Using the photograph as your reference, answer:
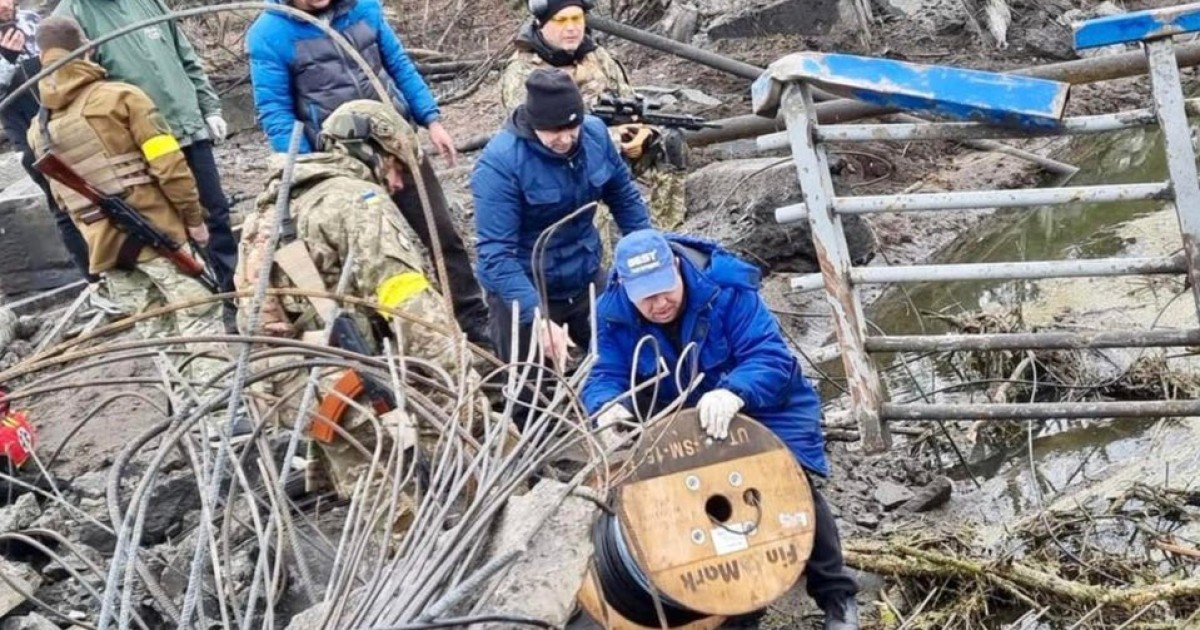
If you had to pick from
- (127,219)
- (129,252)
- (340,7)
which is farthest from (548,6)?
(129,252)

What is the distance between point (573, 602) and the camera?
102 inches

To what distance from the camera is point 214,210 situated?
691 cm

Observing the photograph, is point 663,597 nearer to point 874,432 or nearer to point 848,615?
point 848,615

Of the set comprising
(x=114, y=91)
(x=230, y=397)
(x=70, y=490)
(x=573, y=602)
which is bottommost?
(x=70, y=490)

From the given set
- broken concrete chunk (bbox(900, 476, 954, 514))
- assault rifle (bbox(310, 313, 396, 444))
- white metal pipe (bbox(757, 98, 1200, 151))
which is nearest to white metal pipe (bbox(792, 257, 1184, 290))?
white metal pipe (bbox(757, 98, 1200, 151))

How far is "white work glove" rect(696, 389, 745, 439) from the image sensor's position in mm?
3846

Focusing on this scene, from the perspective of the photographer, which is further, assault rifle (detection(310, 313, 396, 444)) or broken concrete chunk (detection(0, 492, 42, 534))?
broken concrete chunk (detection(0, 492, 42, 534))

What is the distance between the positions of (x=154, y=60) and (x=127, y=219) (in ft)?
3.91

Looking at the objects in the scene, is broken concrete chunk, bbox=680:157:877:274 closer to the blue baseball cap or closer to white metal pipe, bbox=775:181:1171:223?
white metal pipe, bbox=775:181:1171:223

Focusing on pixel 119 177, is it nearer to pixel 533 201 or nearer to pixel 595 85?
pixel 533 201

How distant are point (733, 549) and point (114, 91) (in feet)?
12.3

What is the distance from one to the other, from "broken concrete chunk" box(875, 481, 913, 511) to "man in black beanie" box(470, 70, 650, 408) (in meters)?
1.40

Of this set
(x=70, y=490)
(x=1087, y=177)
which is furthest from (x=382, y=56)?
(x=1087, y=177)

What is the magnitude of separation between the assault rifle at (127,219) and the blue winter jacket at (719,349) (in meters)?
2.71
